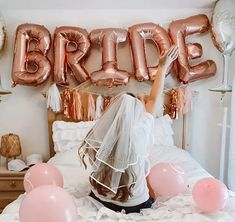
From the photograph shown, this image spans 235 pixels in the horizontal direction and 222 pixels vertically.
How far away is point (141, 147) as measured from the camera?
1.56m

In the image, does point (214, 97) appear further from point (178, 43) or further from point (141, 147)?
point (141, 147)

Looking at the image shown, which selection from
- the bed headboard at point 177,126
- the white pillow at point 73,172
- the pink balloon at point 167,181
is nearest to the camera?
the pink balloon at point 167,181

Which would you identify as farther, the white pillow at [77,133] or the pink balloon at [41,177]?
the white pillow at [77,133]

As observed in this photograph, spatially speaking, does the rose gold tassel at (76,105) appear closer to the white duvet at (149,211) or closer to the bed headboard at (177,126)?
the bed headboard at (177,126)

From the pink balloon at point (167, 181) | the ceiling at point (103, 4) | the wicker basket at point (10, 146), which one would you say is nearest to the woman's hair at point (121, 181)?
the pink balloon at point (167, 181)

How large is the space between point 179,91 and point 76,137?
3.10ft

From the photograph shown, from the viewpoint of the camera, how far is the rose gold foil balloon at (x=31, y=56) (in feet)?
9.20

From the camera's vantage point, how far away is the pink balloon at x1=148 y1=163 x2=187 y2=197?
172 cm

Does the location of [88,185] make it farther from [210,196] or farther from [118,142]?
[210,196]

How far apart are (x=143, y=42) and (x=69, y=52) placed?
0.63 metres

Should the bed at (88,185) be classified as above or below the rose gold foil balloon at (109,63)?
below

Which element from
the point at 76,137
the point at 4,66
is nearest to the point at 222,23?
the point at 76,137

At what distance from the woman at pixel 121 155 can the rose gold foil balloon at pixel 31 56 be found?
4.44 feet

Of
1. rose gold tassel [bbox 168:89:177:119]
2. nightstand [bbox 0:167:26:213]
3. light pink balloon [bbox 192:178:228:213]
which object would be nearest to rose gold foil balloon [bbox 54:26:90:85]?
rose gold tassel [bbox 168:89:177:119]
